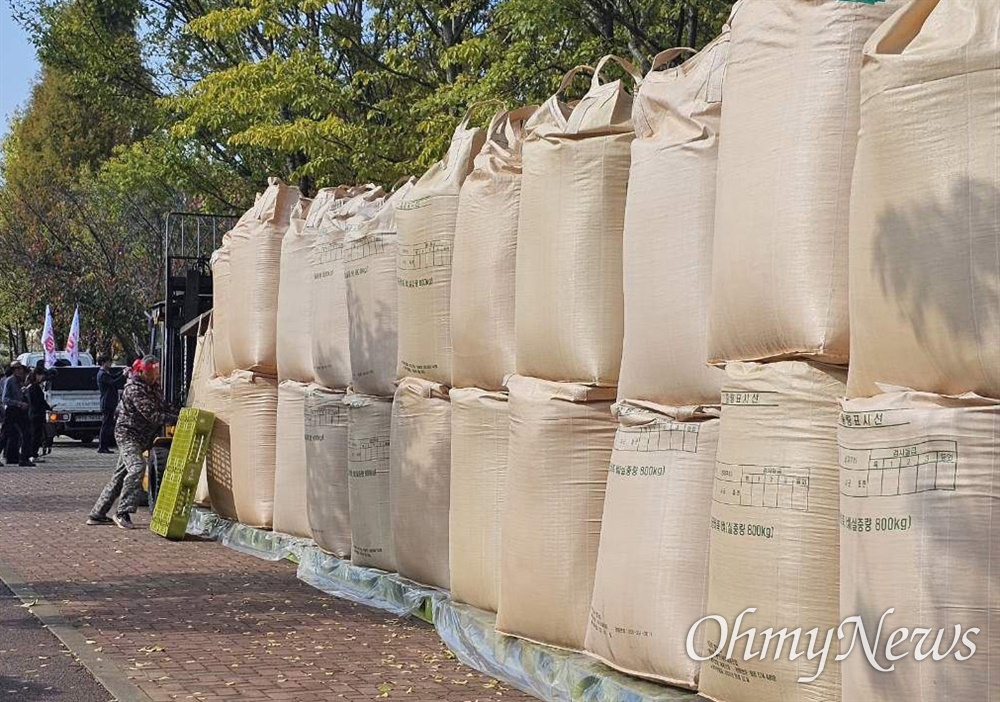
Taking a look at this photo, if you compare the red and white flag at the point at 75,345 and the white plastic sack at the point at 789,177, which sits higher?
the white plastic sack at the point at 789,177

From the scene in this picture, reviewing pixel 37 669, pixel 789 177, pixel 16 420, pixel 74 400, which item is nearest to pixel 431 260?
pixel 37 669

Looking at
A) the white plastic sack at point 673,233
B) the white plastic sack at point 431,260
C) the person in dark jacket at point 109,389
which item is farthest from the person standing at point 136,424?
the person in dark jacket at point 109,389

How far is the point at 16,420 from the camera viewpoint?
26781 mm

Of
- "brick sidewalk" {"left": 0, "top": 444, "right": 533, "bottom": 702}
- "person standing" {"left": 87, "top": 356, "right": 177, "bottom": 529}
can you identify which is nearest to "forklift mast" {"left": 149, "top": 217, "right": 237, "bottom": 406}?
"person standing" {"left": 87, "top": 356, "right": 177, "bottom": 529}

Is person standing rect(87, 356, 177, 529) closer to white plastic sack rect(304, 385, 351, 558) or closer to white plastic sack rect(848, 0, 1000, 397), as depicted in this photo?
white plastic sack rect(304, 385, 351, 558)

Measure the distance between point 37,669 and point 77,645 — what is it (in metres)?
0.63

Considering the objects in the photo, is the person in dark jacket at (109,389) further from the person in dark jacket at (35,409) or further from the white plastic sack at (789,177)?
the white plastic sack at (789,177)

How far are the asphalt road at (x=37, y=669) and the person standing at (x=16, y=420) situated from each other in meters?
17.2

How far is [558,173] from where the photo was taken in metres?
7.18

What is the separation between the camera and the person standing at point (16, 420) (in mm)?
26438

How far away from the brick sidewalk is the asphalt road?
0.22m

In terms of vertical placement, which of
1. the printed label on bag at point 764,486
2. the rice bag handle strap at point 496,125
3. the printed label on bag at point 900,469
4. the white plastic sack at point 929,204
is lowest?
the printed label on bag at point 764,486

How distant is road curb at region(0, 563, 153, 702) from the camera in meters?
7.55

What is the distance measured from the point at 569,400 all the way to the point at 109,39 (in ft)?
66.2
